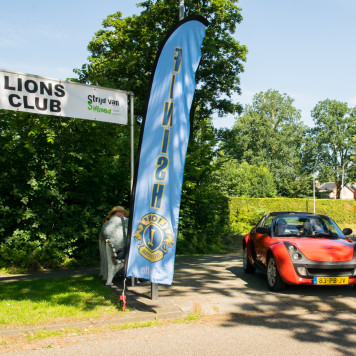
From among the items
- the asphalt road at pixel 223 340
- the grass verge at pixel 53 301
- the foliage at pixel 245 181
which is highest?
the foliage at pixel 245 181

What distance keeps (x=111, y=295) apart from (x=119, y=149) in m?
5.91

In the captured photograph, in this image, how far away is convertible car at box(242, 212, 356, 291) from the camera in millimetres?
7152

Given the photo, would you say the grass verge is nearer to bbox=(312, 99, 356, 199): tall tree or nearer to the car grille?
the car grille

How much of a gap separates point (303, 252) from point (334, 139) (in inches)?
2780

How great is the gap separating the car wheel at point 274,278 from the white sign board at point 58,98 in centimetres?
398

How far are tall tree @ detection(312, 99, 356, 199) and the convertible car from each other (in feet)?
225

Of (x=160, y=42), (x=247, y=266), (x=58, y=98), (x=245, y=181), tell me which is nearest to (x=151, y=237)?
(x=58, y=98)

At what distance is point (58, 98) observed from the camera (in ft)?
23.6

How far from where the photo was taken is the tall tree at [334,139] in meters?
73.0

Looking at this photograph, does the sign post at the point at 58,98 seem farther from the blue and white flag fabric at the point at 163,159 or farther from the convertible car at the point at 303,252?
the convertible car at the point at 303,252

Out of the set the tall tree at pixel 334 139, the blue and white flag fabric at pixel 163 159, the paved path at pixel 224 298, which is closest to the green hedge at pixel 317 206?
the paved path at pixel 224 298

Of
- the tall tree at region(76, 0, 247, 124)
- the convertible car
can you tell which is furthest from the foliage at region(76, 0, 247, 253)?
the convertible car

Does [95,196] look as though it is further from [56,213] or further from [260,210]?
[260,210]

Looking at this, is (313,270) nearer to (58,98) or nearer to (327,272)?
(327,272)
